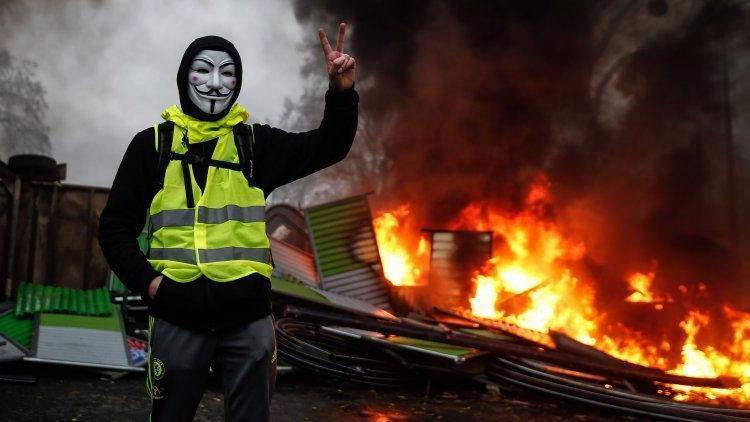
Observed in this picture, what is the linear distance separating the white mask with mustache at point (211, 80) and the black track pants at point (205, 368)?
→ 2.72 feet

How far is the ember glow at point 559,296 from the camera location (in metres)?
8.26

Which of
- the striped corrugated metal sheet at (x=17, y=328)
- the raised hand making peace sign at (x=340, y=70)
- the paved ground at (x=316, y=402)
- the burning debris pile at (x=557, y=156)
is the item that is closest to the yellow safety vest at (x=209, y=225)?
the raised hand making peace sign at (x=340, y=70)

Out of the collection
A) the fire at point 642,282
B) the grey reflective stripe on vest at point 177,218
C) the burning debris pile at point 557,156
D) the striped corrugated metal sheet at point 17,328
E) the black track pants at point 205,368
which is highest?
the burning debris pile at point 557,156

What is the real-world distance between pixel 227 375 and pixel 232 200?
62 cm

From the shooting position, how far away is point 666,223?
1197cm

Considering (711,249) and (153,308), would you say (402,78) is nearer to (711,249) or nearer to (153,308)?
(711,249)

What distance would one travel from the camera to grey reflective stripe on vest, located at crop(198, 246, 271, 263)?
6.94 ft

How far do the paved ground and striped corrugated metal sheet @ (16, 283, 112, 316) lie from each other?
1.25m

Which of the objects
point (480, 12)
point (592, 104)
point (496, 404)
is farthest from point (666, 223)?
point (496, 404)

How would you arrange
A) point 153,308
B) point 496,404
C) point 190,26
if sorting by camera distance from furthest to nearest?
point 190,26, point 496,404, point 153,308

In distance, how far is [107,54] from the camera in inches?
488

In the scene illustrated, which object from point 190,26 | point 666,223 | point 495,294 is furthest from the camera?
point 190,26

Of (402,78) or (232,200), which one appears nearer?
(232,200)

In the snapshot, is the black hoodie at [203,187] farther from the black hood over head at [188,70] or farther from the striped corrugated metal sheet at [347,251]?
the striped corrugated metal sheet at [347,251]
